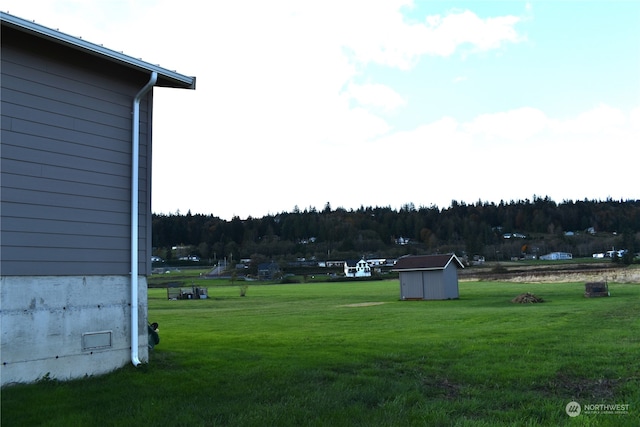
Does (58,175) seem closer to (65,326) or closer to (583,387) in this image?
(65,326)

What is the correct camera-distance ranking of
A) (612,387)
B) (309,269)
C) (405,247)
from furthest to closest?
1. (405,247)
2. (309,269)
3. (612,387)

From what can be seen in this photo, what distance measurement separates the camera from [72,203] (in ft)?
31.0

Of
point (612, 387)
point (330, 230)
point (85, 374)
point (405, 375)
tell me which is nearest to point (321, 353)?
point (405, 375)

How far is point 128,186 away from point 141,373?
355 cm

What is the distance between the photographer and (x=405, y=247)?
17262cm

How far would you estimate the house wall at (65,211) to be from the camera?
866 centimetres

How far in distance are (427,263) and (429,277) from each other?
1.15m

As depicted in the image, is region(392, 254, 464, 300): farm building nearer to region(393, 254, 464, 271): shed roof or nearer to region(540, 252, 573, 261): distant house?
region(393, 254, 464, 271): shed roof

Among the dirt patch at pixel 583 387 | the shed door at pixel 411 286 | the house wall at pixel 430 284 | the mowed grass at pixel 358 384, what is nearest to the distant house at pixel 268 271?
the shed door at pixel 411 286

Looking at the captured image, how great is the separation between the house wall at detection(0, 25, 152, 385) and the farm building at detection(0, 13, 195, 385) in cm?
2

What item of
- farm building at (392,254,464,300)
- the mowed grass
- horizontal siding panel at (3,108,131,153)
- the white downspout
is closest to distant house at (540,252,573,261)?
farm building at (392,254,464,300)

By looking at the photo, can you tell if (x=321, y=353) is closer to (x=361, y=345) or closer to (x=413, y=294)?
(x=361, y=345)

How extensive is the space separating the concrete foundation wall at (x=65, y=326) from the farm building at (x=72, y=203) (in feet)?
0.06

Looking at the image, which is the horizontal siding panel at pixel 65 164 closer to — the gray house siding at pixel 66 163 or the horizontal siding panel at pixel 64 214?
the gray house siding at pixel 66 163
